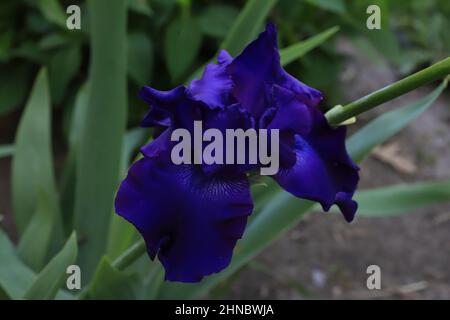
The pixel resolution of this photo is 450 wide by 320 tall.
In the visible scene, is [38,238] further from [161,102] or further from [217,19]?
[217,19]

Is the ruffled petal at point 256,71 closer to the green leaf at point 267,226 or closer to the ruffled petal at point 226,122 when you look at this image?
the ruffled petal at point 226,122

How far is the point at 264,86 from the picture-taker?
2.22 feet

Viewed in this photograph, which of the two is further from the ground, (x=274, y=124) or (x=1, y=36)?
(x=274, y=124)

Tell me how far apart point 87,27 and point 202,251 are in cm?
114

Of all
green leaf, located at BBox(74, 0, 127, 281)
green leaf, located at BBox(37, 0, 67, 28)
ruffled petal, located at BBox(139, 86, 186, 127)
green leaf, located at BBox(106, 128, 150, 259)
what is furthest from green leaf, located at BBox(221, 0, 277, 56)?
green leaf, located at BBox(37, 0, 67, 28)

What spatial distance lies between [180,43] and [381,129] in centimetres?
65

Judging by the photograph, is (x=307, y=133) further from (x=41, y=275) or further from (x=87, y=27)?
Result: (x=87, y=27)

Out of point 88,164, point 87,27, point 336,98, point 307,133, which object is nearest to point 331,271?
point 336,98

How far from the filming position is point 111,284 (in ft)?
3.28

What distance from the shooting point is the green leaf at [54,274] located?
2.89 ft

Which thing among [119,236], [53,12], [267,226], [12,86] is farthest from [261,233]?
[12,86]

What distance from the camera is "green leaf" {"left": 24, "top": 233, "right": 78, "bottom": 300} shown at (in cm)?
88

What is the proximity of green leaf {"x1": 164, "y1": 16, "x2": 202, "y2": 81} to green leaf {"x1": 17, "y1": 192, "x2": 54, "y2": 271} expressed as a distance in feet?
1.76

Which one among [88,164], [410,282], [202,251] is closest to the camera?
[202,251]
